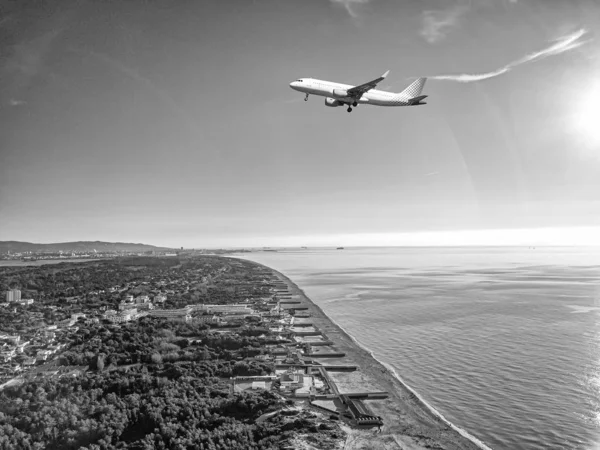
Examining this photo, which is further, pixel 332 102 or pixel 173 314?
pixel 173 314

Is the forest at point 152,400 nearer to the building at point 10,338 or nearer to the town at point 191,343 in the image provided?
the town at point 191,343

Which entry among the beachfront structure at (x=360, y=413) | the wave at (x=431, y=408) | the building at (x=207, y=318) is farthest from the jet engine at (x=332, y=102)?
the building at (x=207, y=318)

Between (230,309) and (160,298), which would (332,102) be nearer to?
(230,309)

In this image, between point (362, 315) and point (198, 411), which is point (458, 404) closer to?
point (198, 411)

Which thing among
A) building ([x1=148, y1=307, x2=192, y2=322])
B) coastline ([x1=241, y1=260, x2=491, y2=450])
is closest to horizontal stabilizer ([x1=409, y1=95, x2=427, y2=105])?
coastline ([x1=241, y1=260, x2=491, y2=450])

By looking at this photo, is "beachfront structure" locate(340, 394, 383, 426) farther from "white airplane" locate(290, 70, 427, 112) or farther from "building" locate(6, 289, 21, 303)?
"building" locate(6, 289, 21, 303)

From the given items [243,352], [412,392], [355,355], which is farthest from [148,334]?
[412,392]

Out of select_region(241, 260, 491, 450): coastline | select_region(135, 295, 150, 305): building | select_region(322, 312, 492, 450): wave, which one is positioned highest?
select_region(135, 295, 150, 305): building

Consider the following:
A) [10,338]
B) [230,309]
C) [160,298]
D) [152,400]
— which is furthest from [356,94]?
[160,298]
